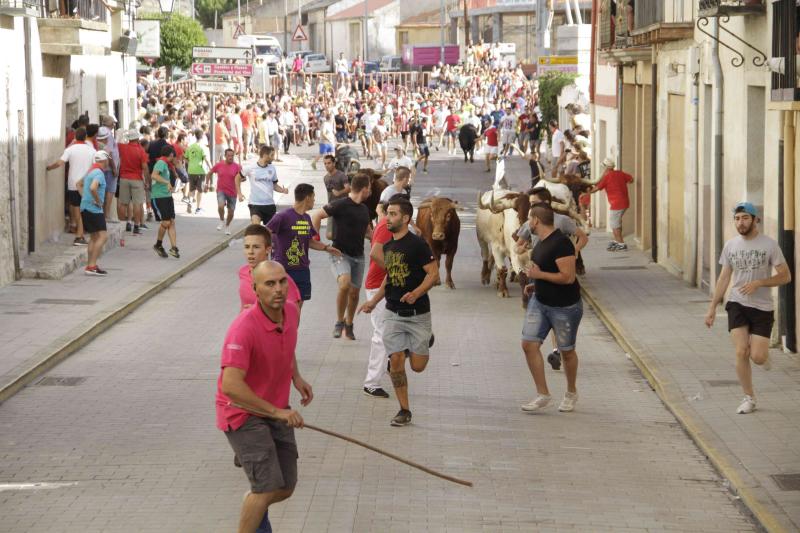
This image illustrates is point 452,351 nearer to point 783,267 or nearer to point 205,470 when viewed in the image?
point 783,267

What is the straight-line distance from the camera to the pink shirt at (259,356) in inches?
293

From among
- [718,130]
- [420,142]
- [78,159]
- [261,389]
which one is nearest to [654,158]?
[718,130]

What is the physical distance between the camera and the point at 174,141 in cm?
3381

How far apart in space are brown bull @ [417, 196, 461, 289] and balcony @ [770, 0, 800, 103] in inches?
233

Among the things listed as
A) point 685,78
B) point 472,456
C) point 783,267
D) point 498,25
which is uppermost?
point 498,25

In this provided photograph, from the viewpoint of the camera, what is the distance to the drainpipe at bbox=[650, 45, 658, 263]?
2462 centimetres

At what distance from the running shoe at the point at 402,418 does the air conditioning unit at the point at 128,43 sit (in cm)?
2189

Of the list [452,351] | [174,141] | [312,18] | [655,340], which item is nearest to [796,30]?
[655,340]

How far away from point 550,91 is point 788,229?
31.0m

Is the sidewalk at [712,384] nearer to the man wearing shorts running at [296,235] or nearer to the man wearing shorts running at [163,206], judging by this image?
the man wearing shorts running at [296,235]

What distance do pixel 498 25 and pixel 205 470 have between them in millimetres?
78579

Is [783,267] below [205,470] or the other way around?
the other way around

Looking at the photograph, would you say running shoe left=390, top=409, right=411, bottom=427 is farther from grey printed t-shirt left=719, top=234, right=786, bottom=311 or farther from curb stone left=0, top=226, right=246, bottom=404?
curb stone left=0, top=226, right=246, bottom=404

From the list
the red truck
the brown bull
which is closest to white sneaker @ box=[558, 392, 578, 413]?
the brown bull
